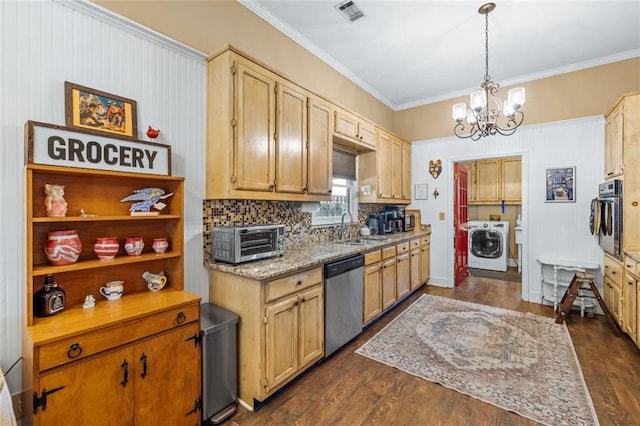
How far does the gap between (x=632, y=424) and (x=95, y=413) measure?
304cm

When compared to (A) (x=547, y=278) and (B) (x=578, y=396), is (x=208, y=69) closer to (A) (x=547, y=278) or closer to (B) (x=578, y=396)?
(B) (x=578, y=396)

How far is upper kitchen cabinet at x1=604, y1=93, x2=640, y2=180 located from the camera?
9.12 ft

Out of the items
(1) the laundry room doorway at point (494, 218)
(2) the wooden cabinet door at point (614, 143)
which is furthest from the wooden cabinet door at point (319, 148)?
(1) the laundry room doorway at point (494, 218)

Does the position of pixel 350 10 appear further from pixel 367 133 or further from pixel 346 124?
pixel 367 133

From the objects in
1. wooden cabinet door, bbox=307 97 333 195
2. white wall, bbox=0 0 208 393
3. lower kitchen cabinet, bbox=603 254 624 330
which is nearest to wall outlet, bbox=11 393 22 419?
white wall, bbox=0 0 208 393

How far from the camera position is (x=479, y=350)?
269 centimetres

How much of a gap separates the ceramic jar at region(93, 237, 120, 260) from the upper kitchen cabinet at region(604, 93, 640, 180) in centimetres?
441

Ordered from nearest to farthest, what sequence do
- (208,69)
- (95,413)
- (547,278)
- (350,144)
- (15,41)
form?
(95,413), (15,41), (208,69), (350,144), (547,278)

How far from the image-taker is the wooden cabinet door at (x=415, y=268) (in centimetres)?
417

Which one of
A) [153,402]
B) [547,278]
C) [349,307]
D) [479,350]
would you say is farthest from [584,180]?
[153,402]

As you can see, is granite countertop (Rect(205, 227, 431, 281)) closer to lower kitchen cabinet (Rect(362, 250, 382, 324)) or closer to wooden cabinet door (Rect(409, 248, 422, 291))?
lower kitchen cabinet (Rect(362, 250, 382, 324))

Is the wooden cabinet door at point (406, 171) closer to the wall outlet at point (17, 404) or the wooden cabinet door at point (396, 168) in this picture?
the wooden cabinet door at point (396, 168)

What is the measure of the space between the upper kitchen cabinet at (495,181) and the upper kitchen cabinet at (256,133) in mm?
4818

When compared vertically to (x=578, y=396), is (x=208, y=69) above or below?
above
